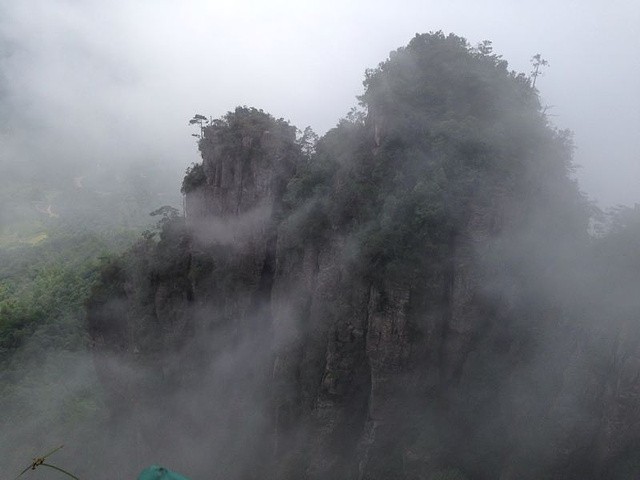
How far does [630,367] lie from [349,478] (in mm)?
10220

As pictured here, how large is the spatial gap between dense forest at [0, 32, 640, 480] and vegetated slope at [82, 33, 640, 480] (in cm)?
7

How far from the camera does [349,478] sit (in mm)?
18516

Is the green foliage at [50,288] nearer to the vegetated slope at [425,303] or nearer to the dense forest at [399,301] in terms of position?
the dense forest at [399,301]

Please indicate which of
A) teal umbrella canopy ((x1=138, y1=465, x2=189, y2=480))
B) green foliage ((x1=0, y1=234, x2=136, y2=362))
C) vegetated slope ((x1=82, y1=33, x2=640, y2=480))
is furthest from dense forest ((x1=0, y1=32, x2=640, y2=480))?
green foliage ((x1=0, y1=234, x2=136, y2=362))

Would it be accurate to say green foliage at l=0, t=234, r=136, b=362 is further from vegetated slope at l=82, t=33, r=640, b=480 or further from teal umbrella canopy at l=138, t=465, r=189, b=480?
teal umbrella canopy at l=138, t=465, r=189, b=480

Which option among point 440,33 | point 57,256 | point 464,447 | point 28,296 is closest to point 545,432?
point 464,447

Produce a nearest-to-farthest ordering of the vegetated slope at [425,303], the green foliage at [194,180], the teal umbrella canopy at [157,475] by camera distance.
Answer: the teal umbrella canopy at [157,475] < the vegetated slope at [425,303] < the green foliage at [194,180]

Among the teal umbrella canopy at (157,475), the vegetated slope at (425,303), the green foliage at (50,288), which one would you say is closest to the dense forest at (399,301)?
the vegetated slope at (425,303)

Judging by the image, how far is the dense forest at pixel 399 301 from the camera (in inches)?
628

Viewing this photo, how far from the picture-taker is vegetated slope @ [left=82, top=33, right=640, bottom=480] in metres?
15.9

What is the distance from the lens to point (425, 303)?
17.9m

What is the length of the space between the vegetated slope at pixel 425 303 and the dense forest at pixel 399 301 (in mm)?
68

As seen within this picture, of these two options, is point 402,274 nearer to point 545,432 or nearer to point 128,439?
point 545,432

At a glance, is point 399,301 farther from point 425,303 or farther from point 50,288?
point 50,288
